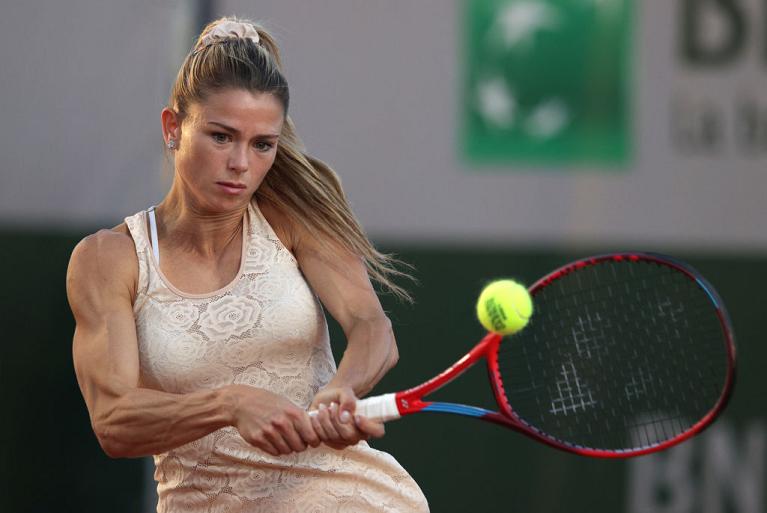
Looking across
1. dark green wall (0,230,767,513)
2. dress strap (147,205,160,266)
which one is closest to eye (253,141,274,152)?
dress strap (147,205,160,266)

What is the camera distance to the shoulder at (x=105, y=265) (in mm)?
2363

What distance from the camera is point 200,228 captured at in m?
2.45

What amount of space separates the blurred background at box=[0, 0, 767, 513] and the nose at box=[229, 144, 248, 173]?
9.12 ft

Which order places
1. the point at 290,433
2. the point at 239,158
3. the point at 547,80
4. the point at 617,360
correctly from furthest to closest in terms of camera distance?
the point at 547,80
the point at 617,360
the point at 239,158
the point at 290,433

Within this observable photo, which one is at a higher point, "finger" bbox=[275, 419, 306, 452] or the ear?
the ear

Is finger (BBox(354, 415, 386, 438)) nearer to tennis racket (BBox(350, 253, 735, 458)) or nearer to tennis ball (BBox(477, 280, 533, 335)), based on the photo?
tennis ball (BBox(477, 280, 533, 335))

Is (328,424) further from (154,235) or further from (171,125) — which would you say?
(171,125)

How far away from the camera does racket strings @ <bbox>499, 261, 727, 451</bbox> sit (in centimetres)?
368

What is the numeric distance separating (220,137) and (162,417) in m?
0.48

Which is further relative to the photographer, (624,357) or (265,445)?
(624,357)

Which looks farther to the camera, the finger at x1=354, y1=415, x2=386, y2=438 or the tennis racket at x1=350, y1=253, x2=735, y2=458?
the tennis racket at x1=350, y1=253, x2=735, y2=458

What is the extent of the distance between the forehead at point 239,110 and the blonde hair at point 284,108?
0.01 metres

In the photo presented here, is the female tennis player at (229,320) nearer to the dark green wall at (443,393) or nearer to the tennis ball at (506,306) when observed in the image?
the tennis ball at (506,306)

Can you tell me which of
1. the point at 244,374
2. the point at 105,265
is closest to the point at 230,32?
the point at 105,265
